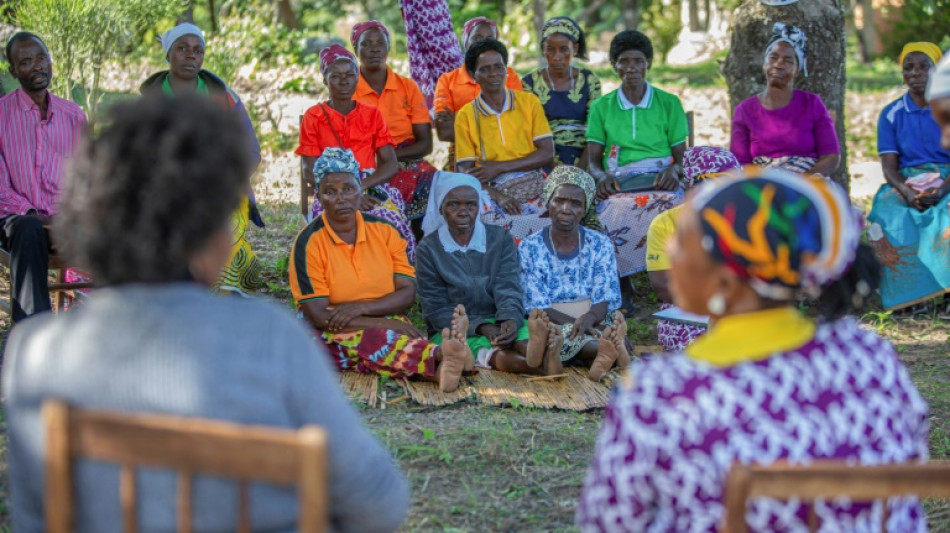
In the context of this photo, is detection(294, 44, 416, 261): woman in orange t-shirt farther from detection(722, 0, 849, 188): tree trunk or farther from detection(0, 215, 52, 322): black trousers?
detection(722, 0, 849, 188): tree trunk

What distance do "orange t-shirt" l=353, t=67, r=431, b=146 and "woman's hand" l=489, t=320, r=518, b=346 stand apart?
75.5 inches

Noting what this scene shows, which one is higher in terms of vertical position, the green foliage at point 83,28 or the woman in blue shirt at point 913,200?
the green foliage at point 83,28

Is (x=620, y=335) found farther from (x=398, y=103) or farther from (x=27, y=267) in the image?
(x=27, y=267)

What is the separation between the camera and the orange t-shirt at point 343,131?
6.79 m

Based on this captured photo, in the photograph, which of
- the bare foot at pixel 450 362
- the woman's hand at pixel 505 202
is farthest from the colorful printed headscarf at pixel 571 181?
the bare foot at pixel 450 362

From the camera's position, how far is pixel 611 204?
279 inches

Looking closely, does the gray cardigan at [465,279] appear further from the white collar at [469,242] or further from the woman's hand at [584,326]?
the woman's hand at [584,326]

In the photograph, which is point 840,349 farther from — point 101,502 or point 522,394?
point 522,394

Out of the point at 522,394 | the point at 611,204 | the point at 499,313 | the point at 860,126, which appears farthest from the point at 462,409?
the point at 860,126

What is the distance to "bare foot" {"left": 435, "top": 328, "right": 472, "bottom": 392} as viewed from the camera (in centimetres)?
536

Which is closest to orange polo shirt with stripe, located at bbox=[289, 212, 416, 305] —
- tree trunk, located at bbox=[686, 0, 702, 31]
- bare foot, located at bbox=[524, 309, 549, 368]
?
bare foot, located at bbox=[524, 309, 549, 368]

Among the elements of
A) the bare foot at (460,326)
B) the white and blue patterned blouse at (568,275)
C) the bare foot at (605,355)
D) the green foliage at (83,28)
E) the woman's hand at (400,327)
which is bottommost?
the bare foot at (605,355)

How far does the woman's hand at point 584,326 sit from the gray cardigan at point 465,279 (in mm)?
319

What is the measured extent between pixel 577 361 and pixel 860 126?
27.2ft
